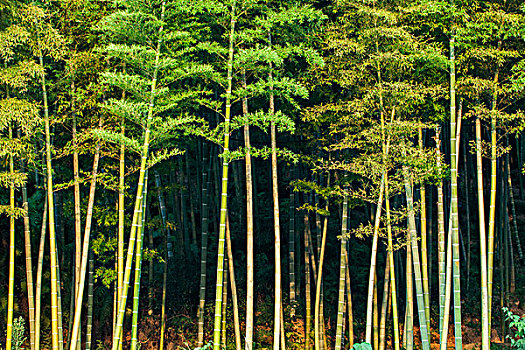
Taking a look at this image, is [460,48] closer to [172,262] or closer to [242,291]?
[242,291]

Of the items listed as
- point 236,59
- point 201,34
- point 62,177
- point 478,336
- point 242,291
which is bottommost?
point 478,336

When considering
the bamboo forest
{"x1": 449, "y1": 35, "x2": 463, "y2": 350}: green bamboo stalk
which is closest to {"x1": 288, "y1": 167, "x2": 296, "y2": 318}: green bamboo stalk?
the bamboo forest

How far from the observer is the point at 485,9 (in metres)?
7.23

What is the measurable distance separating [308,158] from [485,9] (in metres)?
3.39

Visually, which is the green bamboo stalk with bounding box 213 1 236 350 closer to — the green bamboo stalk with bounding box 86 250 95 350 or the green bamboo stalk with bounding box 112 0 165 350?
the green bamboo stalk with bounding box 112 0 165 350

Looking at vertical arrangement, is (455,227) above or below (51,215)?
below

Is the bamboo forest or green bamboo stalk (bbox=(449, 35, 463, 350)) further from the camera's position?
the bamboo forest

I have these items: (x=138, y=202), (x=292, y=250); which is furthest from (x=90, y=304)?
(x=292, y=250)

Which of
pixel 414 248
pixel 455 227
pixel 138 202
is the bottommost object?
pixel 414 248

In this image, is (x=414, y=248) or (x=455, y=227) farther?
(x=414, y=248)

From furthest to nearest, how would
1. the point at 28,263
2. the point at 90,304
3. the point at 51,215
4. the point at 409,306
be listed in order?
the point at 90,304 < the point at 409,306 < the point at 28,263 < the point at 51,215

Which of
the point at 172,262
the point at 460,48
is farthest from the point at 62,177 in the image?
the point at 460,48

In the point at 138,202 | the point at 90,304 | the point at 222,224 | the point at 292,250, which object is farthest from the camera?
the point at 292,250

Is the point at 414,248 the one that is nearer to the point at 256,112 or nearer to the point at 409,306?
the point at 409,306
